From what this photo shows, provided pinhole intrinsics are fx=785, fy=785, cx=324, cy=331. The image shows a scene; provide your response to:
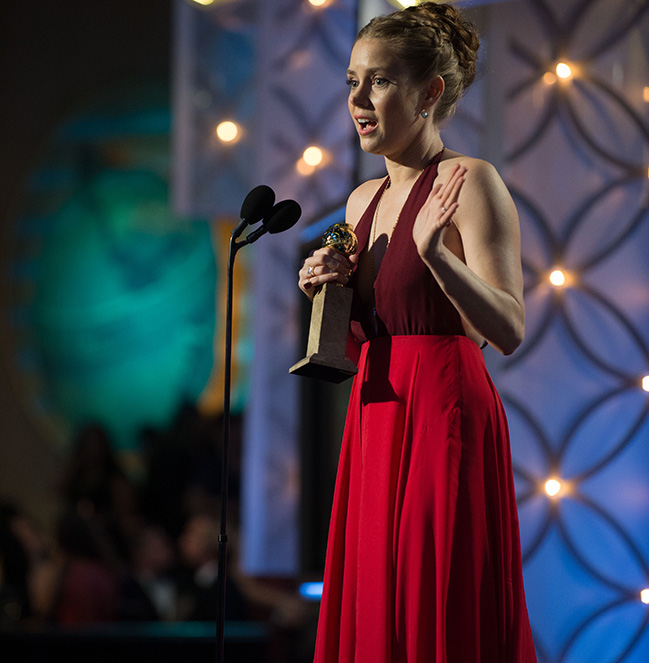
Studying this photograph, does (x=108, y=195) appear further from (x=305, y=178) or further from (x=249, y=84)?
(x=305, y=178)

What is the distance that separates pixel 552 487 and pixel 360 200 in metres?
1.17

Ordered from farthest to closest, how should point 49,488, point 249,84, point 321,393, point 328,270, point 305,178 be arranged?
point 49,488
point 249,84
point 305,178
point 321,393
point 328,270

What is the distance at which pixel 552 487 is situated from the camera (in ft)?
7.52

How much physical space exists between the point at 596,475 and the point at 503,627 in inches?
45.9

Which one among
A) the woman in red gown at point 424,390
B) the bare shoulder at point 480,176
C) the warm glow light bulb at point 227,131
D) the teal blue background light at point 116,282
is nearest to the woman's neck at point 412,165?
the woman in red gown at point 424,390

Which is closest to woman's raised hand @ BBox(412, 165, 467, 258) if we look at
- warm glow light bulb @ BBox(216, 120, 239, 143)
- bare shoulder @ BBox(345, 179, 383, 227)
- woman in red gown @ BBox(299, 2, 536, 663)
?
woman in red gown @ BBox(299, 2, 536, 663)

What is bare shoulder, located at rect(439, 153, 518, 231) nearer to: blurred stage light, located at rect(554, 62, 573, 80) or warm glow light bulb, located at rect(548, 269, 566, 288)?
warm glow light bulb, located at rect(548, 269, 566, 288)

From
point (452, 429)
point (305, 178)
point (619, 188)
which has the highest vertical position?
point (305, 178)

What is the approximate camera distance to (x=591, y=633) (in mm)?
2223

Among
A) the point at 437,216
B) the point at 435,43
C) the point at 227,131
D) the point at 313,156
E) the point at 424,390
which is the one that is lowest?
the point at 424,390

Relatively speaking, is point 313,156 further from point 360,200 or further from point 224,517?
point 224,517

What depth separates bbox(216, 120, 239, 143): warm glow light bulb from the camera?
12.2 ft

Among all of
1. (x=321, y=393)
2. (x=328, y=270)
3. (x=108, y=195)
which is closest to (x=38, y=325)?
(x=108, y=195)

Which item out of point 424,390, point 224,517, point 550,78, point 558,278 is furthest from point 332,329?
point 550,78
